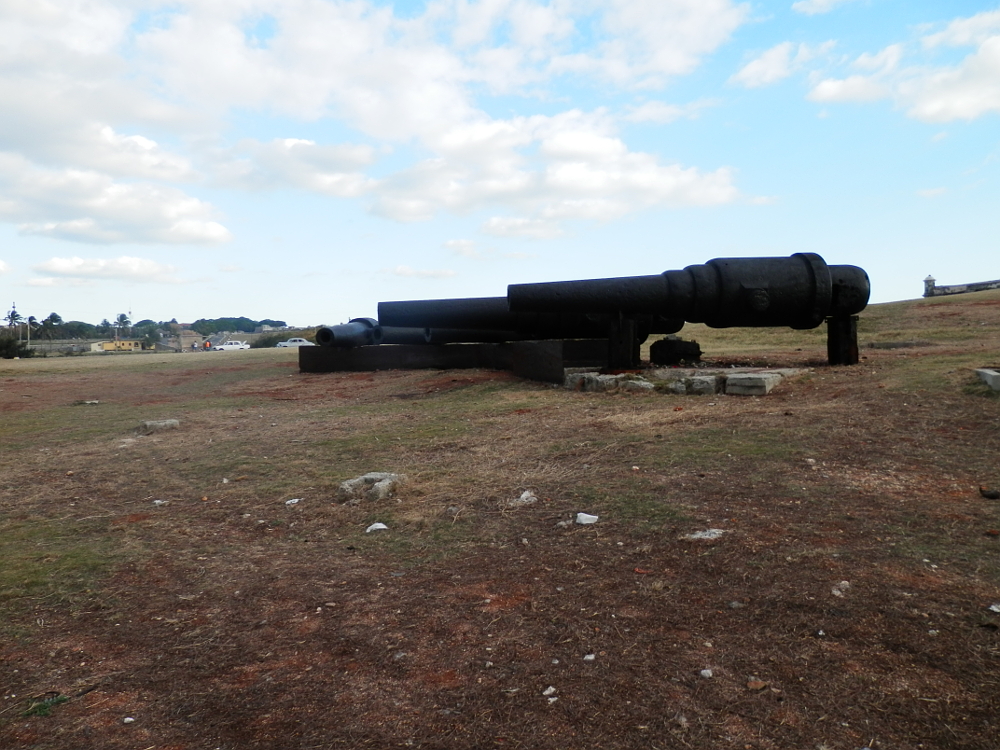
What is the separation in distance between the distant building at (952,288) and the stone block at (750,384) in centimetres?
2709

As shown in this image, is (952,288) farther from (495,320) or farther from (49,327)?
(49,327)

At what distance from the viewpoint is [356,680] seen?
2.70 metres

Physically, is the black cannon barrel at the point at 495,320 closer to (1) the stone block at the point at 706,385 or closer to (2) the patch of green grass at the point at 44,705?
(1) the stone block at the point at 706,385

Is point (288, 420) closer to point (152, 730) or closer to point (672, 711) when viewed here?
point (152, 730)

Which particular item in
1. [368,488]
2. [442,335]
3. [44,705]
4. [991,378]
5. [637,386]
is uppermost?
[442,335]

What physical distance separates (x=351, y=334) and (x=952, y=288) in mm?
28644

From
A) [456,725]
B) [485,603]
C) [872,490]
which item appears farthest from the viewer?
[872,490]

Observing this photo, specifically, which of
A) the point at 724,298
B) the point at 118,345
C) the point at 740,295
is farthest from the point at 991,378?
the point at 118,345

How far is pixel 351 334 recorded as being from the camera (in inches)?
605

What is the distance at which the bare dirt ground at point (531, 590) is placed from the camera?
95.0 inches

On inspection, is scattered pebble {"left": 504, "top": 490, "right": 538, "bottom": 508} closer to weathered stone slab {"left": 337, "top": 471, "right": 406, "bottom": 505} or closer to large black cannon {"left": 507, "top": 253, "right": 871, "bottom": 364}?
weathered stone slab {"left": 337, "top": 471, "right": 406, "bottom": 505}

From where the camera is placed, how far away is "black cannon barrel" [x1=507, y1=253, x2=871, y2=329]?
955 centimetres

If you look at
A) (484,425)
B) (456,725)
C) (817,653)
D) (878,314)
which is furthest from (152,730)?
(878,314)

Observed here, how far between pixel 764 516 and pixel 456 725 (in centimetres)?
241
